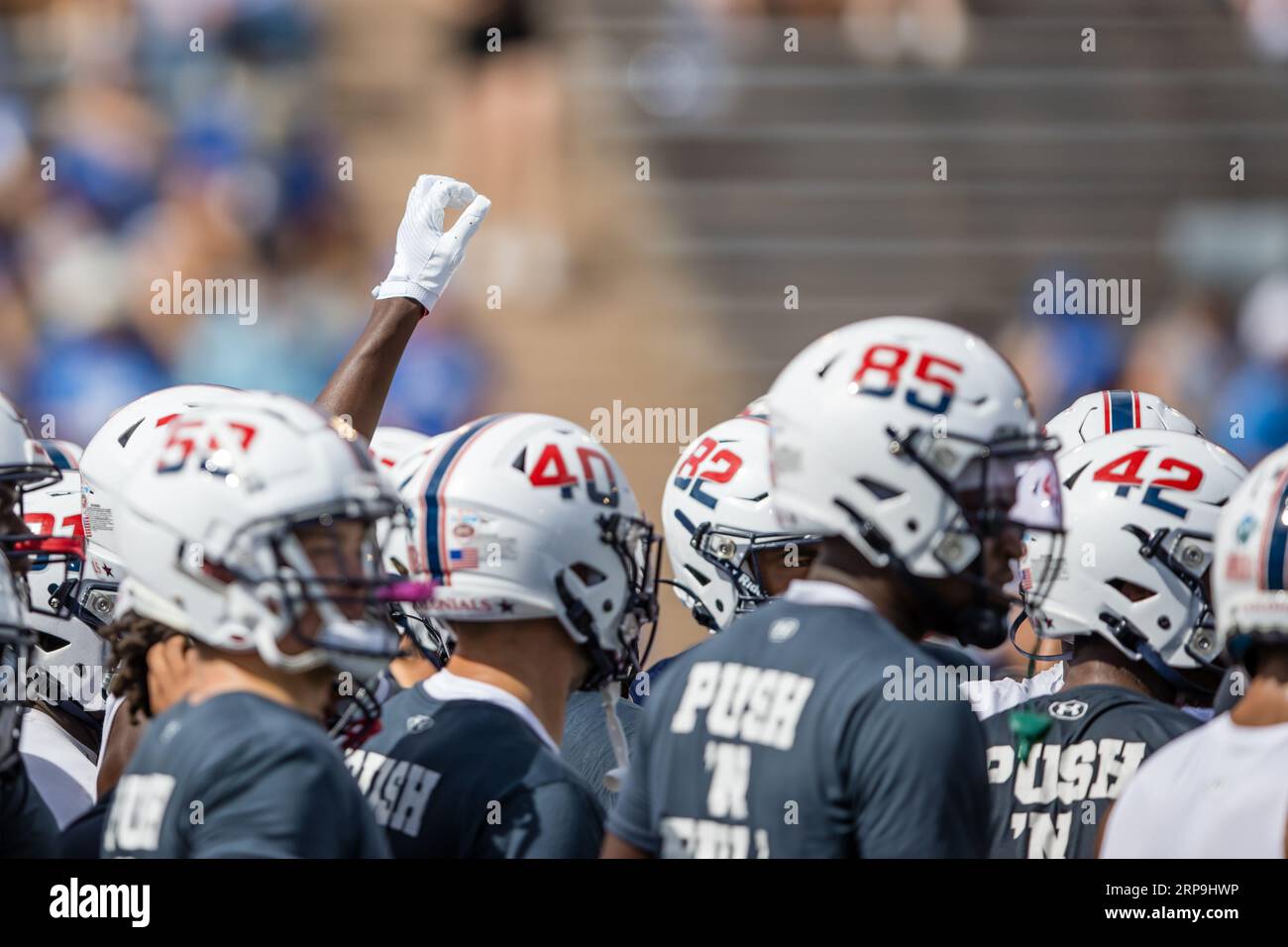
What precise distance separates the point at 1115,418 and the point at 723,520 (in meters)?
1.23

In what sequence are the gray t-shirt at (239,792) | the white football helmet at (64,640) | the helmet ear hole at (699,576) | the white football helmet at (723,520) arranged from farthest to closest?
1. the helmet ear hole at (699,576)
2. the white football helmet at (723,520)
3. the white football helmet at (64,640)
4. the gray t-shirt at (239,792)

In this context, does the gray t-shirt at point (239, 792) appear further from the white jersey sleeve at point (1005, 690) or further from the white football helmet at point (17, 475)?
the white jersey sleeve at point (1005, 690)

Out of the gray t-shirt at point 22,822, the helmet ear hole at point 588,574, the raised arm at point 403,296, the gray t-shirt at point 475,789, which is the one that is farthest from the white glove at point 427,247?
the gray t-shirt at point 22,822

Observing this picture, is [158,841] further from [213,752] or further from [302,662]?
[302,662]

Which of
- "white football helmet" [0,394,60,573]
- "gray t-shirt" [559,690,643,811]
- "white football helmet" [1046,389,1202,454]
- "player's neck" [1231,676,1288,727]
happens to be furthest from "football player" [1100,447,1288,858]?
"white football helmet" [0,394,60,573]

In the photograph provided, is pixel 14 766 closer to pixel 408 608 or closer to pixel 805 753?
pixel 805 753

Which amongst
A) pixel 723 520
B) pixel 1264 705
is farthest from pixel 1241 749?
pixel 723 520

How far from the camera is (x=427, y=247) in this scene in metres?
4.91

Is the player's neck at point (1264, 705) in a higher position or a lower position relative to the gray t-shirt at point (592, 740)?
higher

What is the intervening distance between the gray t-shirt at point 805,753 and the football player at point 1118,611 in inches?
37.5

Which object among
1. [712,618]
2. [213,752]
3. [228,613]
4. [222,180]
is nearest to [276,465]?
[228,613]

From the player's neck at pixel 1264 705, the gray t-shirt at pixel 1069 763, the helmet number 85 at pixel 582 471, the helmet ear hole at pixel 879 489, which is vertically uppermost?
the helmet ear hole at pixel 879 489

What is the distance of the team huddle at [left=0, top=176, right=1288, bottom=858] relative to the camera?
2.76 meters

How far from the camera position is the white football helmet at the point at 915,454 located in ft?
10.1
